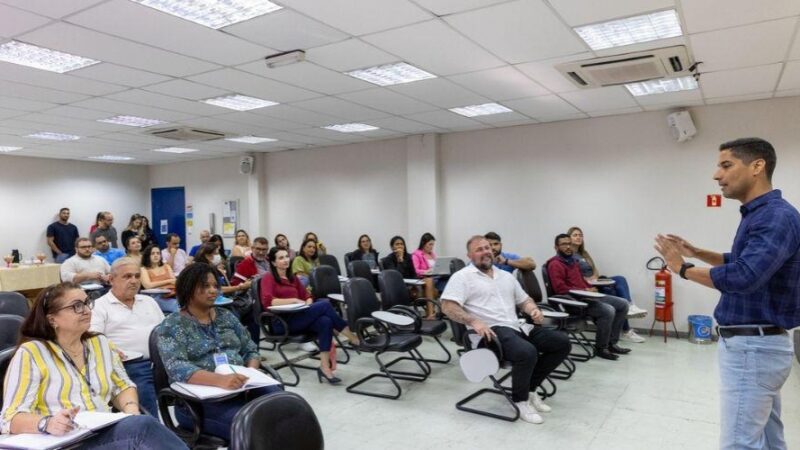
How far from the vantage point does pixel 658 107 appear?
5809 mm

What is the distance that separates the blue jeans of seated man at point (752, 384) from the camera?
185cm

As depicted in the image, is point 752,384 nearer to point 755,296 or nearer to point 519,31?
point 755,296

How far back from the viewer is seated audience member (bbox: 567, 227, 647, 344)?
18.8 ft

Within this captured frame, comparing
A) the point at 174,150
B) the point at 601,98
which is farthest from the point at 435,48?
the point at 174,150

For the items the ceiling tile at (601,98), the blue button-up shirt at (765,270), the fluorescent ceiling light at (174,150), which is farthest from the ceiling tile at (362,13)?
the fluorescent ceiling light at (174,150)

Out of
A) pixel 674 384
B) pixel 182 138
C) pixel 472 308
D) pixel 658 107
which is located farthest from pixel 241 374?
pixel 182 138

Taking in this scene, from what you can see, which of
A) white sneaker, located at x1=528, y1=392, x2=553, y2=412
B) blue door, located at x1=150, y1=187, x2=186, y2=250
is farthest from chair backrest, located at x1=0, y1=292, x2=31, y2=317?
blue door, located at x1=150, y1=187, x2=186, y2=250

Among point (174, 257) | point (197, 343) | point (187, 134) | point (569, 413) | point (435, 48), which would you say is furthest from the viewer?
point (187, 134)

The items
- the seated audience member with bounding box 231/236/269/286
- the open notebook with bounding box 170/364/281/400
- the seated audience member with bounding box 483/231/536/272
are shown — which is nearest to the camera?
the open notebook with bounding box 170/364/281/400

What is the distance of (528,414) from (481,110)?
3638 mm

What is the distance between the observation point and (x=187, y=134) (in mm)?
7078

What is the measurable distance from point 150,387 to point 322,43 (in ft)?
7.94

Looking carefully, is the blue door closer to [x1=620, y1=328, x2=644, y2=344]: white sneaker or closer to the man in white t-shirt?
the man in white t-shirt

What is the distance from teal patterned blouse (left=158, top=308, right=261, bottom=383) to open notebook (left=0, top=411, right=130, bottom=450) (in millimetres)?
543
